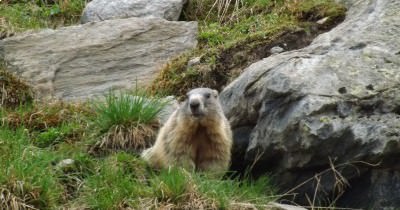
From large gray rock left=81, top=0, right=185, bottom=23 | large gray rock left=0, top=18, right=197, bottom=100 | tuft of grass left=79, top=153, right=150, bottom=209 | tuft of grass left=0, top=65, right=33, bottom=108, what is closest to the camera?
tuft of grass left=79, top=153, right=150, bottom=209

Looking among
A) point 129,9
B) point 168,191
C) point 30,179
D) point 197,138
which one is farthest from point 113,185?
point 129,9

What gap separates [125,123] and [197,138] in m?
1.07

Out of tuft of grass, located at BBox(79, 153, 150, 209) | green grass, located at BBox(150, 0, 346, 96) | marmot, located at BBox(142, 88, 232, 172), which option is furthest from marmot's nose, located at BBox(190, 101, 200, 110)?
green grass, located at BBox(150, 0, 346, 96)

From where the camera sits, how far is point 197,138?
7.91 m

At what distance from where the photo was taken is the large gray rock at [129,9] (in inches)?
443

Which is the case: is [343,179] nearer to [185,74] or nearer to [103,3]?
[185,74]

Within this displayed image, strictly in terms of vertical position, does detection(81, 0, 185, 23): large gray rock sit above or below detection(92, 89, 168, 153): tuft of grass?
above

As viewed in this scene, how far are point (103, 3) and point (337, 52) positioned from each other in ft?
14.1

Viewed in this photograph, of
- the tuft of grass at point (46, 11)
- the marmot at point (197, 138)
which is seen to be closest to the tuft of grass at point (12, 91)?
the tuft of grass at point (46, 11)

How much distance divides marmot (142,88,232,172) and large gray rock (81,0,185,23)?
3517 mm

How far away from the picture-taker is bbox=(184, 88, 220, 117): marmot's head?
25.4 ft

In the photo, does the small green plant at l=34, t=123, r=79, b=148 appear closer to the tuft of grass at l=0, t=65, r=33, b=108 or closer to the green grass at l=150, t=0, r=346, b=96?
the tuft of grass at l=0, t=65, r=33, b=108

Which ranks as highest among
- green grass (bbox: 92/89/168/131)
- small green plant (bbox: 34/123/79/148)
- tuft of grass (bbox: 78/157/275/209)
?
green grass (bbox: 92/89/168/131)

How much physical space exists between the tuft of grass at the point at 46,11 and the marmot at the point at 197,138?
4.11m
